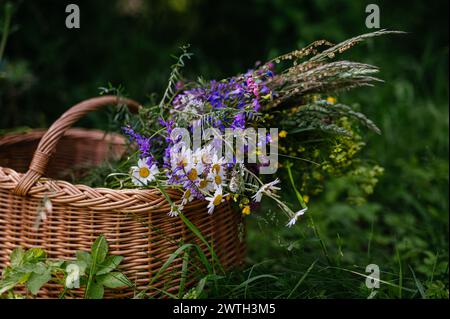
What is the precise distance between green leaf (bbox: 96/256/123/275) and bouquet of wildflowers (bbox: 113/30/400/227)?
0.19 meters

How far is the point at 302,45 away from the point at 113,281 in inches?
47.2

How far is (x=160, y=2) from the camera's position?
12.6 ft

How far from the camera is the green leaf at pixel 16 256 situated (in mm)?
1458

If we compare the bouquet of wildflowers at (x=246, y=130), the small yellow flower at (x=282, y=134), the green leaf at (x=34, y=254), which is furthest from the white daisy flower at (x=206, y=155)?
the green leaf at (x=34, y=254)

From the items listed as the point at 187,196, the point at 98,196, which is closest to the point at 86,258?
the point at 98,196

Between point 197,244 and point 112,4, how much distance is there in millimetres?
2490

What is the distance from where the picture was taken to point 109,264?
1.43 m

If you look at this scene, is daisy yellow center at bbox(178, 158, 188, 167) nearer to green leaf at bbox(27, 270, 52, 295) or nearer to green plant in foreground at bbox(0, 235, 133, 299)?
green plant in foreground at bbox(0, 235, 133, 299)

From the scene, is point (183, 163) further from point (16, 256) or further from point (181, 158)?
point (16, 256)

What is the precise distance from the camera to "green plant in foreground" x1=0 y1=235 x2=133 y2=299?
1.41 m

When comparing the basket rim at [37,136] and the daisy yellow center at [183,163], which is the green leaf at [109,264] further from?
the basket rim at [37,136]

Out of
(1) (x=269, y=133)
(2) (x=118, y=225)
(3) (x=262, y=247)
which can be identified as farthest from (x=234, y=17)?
(2) (x=118, y=225)

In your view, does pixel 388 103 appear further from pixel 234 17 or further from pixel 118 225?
pixel 118 225
